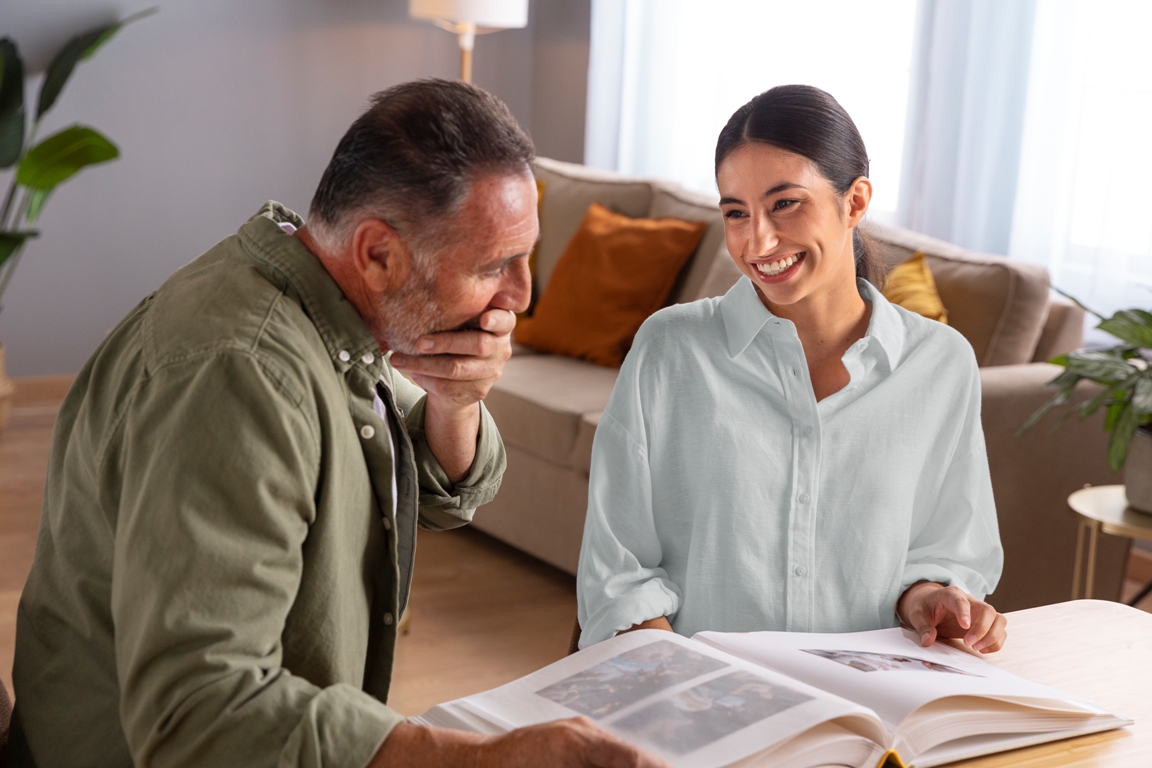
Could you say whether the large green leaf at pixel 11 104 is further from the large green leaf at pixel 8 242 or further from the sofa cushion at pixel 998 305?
the sofa cushion at pixel 998 305

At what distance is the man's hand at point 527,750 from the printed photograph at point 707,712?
0.06 metres

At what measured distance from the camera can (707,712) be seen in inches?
36.6

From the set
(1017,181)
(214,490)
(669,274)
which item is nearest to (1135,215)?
(1017,181)

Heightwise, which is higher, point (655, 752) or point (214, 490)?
point (214, 490)

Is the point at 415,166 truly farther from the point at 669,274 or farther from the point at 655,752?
the point at 669,274

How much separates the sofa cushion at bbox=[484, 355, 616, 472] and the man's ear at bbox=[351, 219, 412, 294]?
207 cm

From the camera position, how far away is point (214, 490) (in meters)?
0.86

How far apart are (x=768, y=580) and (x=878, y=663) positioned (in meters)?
0.31

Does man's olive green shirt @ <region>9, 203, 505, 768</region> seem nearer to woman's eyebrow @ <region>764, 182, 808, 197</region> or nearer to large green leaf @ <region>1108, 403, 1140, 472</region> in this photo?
woman's eyebrow @ <region>764, 182, 808, 197</region>

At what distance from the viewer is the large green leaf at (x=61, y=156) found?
416 cm

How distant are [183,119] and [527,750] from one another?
15.4 ft

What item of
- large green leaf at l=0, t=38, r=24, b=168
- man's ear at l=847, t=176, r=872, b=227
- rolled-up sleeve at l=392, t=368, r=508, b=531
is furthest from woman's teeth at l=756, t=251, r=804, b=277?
large green leaf at l=0, t=38, r=24, b=168

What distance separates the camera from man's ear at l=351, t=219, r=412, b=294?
1002 mm

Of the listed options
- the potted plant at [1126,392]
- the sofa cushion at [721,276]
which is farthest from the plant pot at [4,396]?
the potted plant at [1126,392]
